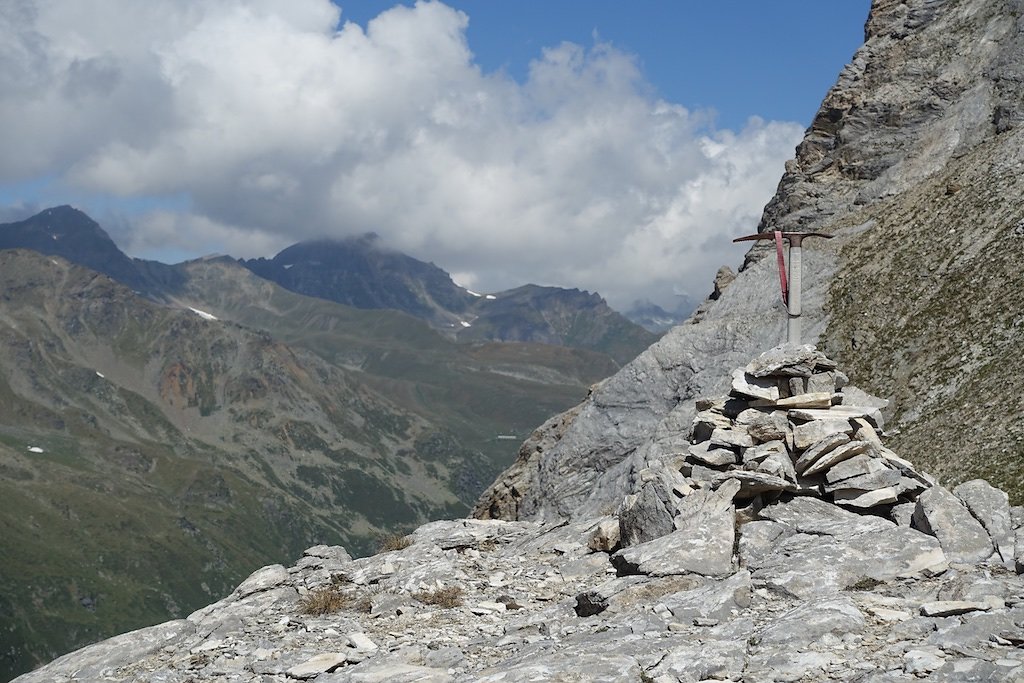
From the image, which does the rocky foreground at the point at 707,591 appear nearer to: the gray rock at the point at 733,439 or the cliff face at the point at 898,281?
the gray rock at the point at 733,439

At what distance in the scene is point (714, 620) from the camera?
18.0 meters

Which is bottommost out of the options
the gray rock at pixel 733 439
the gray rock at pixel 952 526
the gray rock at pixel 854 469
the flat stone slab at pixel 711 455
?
the gray rock at pixel 952 526

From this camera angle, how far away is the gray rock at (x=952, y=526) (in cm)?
2011

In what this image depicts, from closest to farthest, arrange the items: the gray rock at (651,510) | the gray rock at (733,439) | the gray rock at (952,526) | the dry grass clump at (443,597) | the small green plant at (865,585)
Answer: the small green plant at (865,585) < the gray rock at (952,526) < the dry grass clump at (443,597) < the gray rock at (651,510) < the gray rock at (733,439)

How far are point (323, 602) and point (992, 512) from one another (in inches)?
641

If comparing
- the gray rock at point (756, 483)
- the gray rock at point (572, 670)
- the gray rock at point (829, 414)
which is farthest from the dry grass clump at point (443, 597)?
the gray rock at point (829, 414)

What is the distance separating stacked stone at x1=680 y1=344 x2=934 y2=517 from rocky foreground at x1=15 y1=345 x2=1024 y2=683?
6cm

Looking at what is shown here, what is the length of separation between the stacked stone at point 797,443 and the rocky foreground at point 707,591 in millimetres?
63

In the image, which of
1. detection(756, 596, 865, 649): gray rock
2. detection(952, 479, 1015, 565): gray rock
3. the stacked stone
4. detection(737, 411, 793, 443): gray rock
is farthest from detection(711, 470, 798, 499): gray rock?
detection(756, 596, 865, 649): gray rock

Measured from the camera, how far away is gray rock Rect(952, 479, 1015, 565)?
2012cm

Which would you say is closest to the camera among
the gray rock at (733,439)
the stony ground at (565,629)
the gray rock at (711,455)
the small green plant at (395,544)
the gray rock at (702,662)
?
the stony ground at (565,629)

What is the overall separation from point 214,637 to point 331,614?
9.36 ft

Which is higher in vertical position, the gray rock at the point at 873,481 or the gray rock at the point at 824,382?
the gray rock at the point at 824,382

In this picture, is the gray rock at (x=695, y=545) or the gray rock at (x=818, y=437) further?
the gray rock at (x=818, y=437)
